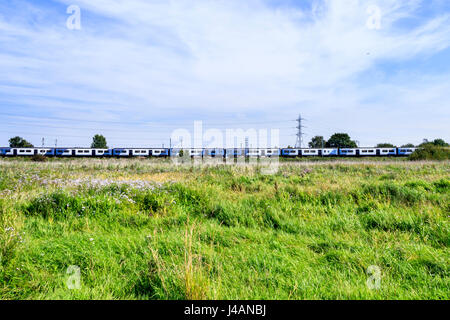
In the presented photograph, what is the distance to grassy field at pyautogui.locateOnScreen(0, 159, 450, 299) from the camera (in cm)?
290

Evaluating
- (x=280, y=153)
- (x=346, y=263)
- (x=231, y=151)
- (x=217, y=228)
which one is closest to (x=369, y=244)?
(x=346, y=263)

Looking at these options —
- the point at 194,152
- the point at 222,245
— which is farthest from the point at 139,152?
the point at 222,245

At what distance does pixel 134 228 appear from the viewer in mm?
5074

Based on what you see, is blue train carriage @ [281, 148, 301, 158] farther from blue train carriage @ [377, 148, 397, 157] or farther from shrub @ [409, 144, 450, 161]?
shrub @ [409, 144, 450, 161]

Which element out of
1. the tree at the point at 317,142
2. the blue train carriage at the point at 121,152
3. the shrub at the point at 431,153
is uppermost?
the tree at the point at 317,142

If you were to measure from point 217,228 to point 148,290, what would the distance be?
206cm

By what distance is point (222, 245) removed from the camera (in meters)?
4.26

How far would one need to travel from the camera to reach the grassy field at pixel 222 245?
2904mm

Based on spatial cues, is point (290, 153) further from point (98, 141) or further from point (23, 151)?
point (98, 141)

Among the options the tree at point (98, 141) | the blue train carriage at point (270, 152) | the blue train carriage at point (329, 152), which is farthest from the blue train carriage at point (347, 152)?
the tree at point (98, 141)

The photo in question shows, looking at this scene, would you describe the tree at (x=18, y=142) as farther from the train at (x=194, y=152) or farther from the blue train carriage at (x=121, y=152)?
the blue train carriage at (x=121, y=152)

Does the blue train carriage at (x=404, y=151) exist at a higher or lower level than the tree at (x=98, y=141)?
lower
